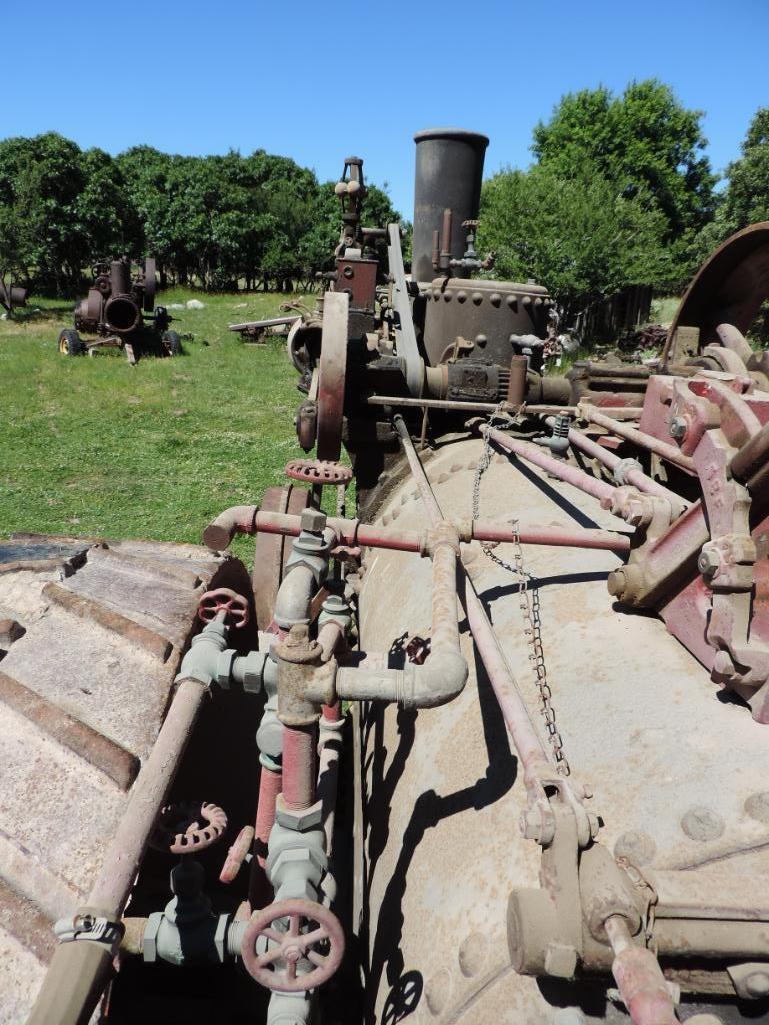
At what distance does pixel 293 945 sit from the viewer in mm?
1836

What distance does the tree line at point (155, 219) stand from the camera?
32469mm

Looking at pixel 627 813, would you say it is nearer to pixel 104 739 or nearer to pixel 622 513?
pixel 622 513

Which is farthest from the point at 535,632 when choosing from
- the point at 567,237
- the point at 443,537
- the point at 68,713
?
the point at 567,237

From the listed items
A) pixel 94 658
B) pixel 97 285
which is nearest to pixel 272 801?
pixel 94 658

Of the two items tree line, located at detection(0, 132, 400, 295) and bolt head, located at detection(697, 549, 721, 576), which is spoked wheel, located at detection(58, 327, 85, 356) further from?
bolt head, located at detection(697, 549, 721, 576)

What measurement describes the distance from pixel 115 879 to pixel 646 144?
43518mm

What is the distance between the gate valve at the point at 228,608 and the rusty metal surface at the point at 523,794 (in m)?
0.90

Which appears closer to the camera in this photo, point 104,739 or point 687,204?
point 104,739

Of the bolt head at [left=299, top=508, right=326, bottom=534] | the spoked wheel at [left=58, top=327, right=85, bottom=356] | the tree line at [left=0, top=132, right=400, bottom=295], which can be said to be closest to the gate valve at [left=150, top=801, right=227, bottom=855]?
the bolt head at [left=299, top=508, right=326, bottom=534]

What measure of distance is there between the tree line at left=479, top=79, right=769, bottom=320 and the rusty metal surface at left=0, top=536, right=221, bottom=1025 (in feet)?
75.7

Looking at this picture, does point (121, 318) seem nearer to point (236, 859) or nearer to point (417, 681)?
point (236, 859)

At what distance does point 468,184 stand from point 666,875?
842 cm

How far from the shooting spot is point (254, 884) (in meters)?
2.75

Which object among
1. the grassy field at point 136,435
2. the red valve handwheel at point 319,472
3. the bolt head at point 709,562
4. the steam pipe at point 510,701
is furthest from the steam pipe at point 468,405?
the grassy field at point 136,435
